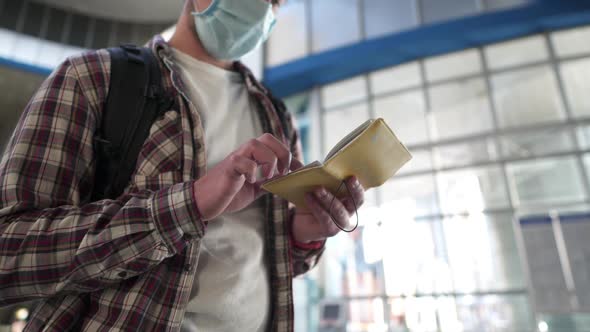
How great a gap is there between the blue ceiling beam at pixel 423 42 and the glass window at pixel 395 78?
17 centimetres

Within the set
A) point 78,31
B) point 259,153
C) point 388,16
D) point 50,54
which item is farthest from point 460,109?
point 78,31

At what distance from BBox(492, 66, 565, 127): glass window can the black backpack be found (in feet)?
23.8

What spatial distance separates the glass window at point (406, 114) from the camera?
770 cm

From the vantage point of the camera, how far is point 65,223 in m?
0.80

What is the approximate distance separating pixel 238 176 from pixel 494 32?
765 centimetres

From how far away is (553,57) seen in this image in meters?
7.05

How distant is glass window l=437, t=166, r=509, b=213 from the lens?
6.80m

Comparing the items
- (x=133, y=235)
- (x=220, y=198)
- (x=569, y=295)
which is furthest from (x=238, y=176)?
(x=569, y=295)

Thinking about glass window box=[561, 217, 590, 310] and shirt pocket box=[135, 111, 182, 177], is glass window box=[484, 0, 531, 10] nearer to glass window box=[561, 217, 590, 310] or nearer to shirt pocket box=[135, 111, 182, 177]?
glass window box=[561, 217, 590, 310]

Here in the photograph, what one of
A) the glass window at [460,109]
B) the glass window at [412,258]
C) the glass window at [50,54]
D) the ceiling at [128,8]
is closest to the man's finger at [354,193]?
the glass window at [412,258]

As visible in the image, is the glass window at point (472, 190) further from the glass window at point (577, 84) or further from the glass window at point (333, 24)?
the glass window at point (333, 24)

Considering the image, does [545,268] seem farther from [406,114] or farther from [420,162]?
[406,114]

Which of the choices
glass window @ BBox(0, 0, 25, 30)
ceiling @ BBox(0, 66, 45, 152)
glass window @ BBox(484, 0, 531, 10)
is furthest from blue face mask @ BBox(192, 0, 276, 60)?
glass window @ BBox(0, 0, 25, 30)

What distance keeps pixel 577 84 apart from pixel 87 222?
8.14 meters
